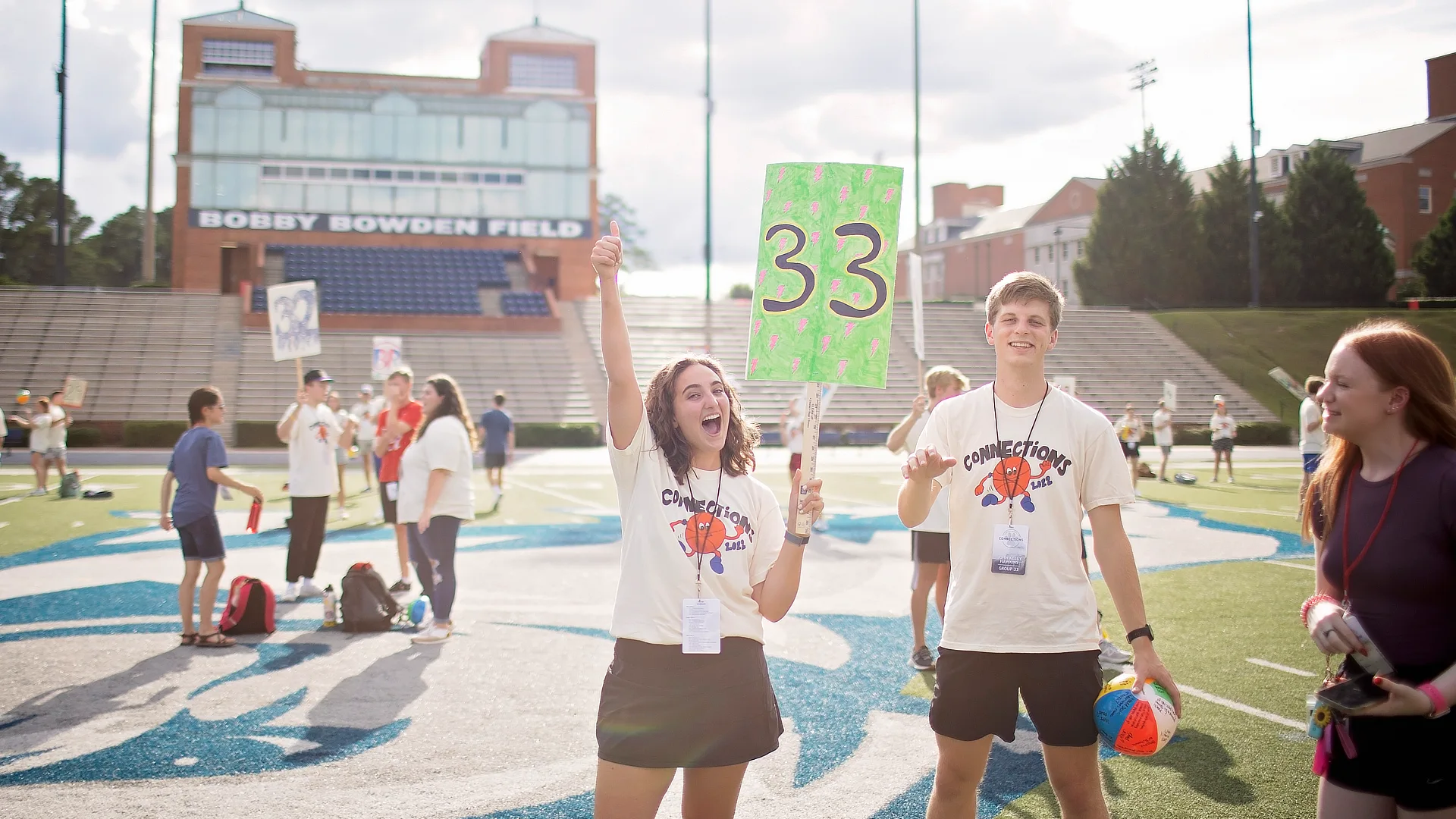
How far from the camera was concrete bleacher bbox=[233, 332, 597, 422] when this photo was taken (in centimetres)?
3538

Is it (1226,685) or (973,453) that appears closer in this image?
(973,453)

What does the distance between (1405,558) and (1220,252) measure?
60.3m

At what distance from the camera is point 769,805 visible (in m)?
4.42

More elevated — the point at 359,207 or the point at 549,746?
the point at 359,207

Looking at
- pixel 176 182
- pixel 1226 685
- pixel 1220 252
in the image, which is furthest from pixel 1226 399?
pixel 176 182

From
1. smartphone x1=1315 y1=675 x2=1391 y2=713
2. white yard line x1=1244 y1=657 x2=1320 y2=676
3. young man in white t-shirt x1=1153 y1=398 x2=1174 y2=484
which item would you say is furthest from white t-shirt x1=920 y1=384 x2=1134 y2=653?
young man in white t-shirt x1=1153 y1=398 x2=1174 y2=484

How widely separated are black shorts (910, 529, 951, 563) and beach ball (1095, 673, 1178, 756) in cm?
323

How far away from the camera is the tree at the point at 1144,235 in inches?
2200

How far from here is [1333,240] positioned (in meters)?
52.7

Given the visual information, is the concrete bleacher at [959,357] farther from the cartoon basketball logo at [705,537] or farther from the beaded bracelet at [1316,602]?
the beaded bracelet at [1316,602]

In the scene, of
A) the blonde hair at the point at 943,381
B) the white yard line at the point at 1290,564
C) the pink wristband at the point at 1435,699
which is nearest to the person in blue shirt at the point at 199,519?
the blonde hair at the point at 943,381

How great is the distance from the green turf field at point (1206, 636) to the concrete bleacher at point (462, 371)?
15.5 metres

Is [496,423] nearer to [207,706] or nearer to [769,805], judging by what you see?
[207,706]

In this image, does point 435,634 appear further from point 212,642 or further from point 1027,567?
point 1027,567
